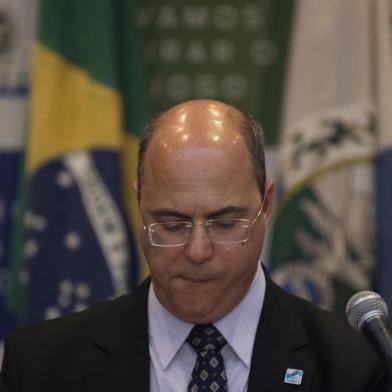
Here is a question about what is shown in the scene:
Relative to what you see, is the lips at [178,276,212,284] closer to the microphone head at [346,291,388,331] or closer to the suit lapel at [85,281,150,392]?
the suit lapel at [85,281,150,392]

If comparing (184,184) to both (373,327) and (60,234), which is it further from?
(60,234)

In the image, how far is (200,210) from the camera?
226cm

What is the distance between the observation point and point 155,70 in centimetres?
441

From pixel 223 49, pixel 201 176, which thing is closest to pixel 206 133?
pixel 201 176

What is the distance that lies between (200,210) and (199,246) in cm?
9

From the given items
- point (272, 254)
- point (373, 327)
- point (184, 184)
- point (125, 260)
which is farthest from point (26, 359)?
point (272, 254)

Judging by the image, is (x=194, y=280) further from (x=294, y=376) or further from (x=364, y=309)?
(x=364, y=309)

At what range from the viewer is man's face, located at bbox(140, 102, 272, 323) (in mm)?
2262

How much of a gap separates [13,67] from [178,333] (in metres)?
2.37

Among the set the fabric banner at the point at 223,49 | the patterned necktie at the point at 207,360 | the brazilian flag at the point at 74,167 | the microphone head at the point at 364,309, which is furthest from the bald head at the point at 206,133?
the fabric banner at the point at 223,49

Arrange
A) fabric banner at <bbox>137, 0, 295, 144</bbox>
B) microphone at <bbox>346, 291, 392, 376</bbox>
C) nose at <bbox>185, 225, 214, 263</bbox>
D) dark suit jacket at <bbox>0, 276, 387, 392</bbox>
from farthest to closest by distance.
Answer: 1. fabric banner at <bbox>137, 0, 295, 144</bbox>
2. dark suit jacket at <bbox>0, 276, 387, 392</bbox>
3. nose at <bbox>185, 225, 214, 263</bbox>
4. microphone at <bbox>346, 291, 392, 376</bbox>

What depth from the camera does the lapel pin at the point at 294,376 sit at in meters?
2.33

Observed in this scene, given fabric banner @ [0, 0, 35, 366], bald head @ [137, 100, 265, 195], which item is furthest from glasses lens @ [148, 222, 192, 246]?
fabric banner @ [0, 0, 35, 366]

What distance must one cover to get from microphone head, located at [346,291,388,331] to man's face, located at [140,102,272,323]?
443 millimetres
